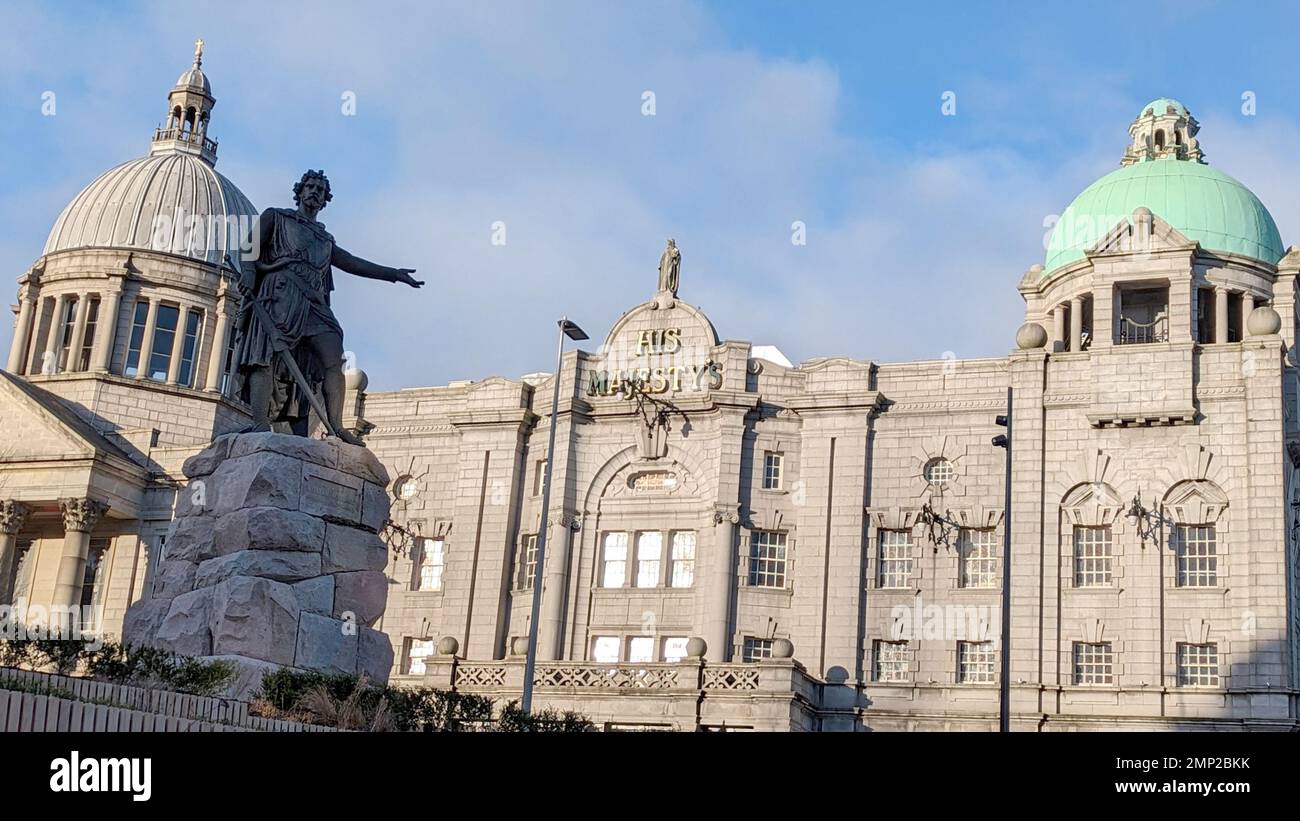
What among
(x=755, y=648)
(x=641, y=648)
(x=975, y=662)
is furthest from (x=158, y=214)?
(x=975, y=662)

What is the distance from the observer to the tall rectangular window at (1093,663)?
4956 cm

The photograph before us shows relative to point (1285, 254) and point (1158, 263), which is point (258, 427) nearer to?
point (1158, 263)

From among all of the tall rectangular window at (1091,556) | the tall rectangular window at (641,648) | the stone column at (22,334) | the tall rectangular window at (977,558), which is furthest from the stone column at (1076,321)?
the stone column at (22,334)

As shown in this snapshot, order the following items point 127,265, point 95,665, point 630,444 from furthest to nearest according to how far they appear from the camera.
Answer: point 127,265 → point 630,444 → point 95,665

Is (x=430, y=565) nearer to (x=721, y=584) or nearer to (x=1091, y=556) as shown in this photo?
(x=721, y=584)

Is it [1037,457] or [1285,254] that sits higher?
[1285,254]

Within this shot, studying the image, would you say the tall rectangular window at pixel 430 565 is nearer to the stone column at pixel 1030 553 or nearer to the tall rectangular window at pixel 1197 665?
the stone column at pixel 1030 553

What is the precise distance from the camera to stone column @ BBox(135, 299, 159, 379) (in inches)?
2731

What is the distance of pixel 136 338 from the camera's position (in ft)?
230

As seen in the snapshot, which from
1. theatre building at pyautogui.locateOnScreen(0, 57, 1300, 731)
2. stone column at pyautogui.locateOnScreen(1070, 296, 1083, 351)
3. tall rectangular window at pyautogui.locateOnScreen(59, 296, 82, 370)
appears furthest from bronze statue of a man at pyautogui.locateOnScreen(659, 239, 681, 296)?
tall rectangular window at pyautogui.locateOnScreen(59, 296, 82, 370)

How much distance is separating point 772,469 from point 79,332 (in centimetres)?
3187
